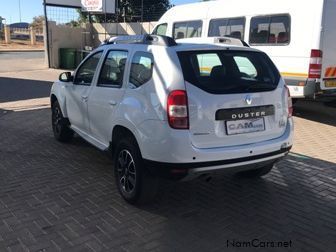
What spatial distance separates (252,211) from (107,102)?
2.01 meters

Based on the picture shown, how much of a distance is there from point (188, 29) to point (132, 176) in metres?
8.18

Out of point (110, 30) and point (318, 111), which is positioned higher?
point (110, 30)

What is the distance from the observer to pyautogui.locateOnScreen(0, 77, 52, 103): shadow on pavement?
1235cm

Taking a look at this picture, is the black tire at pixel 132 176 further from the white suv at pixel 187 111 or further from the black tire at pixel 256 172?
the black tire at pixel 256 172

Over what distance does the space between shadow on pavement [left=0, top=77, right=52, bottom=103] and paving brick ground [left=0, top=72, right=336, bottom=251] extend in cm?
645

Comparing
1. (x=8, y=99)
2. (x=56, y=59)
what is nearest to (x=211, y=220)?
(x=8, y=99)

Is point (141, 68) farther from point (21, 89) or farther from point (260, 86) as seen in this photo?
point (21, 89)

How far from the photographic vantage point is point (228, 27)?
1064 cm

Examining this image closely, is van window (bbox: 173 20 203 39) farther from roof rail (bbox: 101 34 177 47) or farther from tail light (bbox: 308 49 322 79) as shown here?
roof rail (bbox: 101 34 177 47)

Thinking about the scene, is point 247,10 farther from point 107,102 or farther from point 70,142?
point 107,102

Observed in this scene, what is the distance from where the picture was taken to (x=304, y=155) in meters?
6.48

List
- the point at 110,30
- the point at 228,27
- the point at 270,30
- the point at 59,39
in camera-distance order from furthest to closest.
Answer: the point at 110,30
the point at 59,39
the point at 228,27
the point at 270,30

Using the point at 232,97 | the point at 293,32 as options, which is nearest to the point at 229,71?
the point at 232,97

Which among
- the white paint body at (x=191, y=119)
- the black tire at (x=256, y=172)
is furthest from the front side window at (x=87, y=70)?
the black tire at (x=256, y=172)
